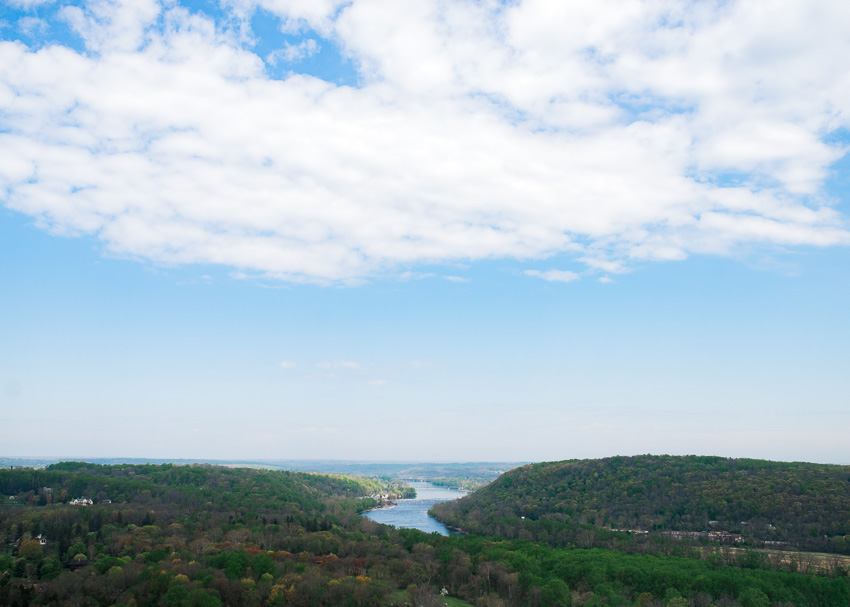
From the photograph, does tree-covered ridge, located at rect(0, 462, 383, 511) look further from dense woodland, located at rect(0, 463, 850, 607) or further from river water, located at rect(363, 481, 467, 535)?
dense woodland, located at rect(0, 463, 850, 607)

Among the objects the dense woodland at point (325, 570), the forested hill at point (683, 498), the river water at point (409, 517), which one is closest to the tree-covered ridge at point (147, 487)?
the river water at point (409, 517)

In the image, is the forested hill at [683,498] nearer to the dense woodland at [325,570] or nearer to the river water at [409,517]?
the river water at [409,517]

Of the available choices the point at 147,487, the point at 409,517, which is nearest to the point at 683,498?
the point at 409,517

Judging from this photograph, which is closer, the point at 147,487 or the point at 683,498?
the point at 683,498

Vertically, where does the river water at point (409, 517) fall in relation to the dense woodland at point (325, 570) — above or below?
below

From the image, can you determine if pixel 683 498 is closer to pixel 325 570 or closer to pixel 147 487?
pixel 325 570

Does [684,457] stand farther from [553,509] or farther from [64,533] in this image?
[64,533]

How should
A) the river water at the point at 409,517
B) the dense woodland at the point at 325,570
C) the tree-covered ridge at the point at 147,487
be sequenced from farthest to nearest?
the river water at the point at 409,517
the tree-covered ridge at the point at 147,487
the dense woodland at the point at 325,570
